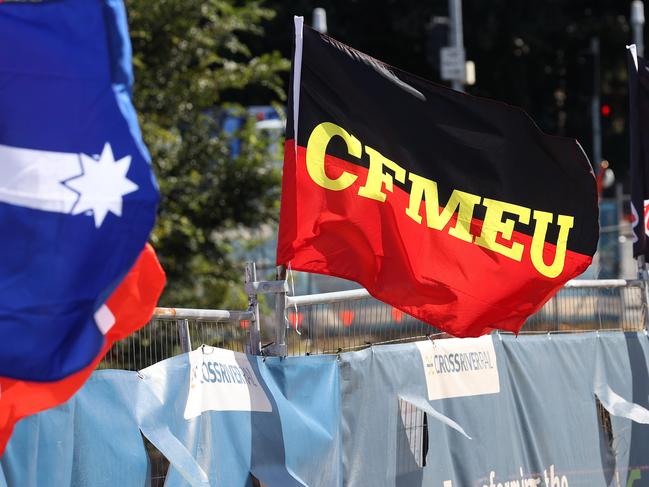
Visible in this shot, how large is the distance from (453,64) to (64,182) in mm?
16287

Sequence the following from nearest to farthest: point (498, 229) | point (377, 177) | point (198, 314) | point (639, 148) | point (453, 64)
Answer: point (198, 314) < point (377, 177) < point (498, 229) < point (639, 148) < point (453, 64)

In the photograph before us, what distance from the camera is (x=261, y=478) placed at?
6438mm

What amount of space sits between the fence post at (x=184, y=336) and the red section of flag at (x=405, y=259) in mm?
599

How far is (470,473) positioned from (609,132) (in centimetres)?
3476

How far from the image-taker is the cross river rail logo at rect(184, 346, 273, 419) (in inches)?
241

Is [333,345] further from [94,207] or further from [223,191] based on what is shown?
[223,191]

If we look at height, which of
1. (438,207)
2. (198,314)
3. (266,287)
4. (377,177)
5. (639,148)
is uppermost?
(639,148)

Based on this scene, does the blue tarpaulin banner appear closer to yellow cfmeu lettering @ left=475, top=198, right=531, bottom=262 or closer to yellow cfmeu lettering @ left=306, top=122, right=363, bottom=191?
yellow cfmeu lettering @ left=475, top=198, right=531, bottom=262

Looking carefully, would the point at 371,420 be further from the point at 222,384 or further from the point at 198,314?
the point at 198,314

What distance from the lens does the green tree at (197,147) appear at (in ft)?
53.8

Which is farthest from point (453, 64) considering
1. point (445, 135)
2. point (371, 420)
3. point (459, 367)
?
point (371, 420)

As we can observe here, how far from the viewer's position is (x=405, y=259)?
6992mm

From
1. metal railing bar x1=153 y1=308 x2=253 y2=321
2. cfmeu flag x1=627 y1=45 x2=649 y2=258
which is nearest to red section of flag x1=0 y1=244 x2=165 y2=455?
metal railing bar x1=153 y1=308 x2=253 y2=321

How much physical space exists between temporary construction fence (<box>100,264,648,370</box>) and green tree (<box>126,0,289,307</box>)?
7.83m
